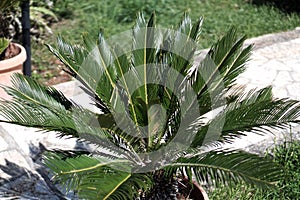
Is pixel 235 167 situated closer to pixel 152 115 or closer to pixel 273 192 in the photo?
pixel 152 115

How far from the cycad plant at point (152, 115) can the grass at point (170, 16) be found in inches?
154

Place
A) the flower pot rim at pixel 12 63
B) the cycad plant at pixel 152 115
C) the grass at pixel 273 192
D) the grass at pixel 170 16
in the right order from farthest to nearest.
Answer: the grass at pixel 170 16 → the flower pot rim at pixel 12 63 → the grass at pixel 273 192 → the cycad plant at pixel 152 115

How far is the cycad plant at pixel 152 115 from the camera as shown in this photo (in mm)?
3113

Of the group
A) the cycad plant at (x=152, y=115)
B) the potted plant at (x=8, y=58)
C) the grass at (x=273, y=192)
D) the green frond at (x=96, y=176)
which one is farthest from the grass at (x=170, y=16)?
the green frond at (x=96, y=176)

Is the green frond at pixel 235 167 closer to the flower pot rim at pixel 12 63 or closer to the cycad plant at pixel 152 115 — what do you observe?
the cycad plant at pixel 152 115

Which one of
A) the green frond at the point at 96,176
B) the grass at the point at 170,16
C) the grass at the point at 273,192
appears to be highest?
the green frond at the point at 96,176

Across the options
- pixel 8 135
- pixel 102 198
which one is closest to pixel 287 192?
pixel 102 198

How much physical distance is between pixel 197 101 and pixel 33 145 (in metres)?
1.84

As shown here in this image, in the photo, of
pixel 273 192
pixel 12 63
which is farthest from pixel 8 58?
pixel 273 192

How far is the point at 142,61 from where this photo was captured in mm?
3604

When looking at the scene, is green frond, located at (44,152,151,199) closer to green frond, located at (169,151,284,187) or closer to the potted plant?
green frond, located at (169,151,284,187)

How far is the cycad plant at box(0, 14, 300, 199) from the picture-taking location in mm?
3113

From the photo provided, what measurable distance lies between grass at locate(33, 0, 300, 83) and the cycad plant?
12.8ft

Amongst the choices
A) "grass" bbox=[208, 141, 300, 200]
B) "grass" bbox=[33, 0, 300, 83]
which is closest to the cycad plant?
"grass" bbox=[208, 141, 300, 200]
